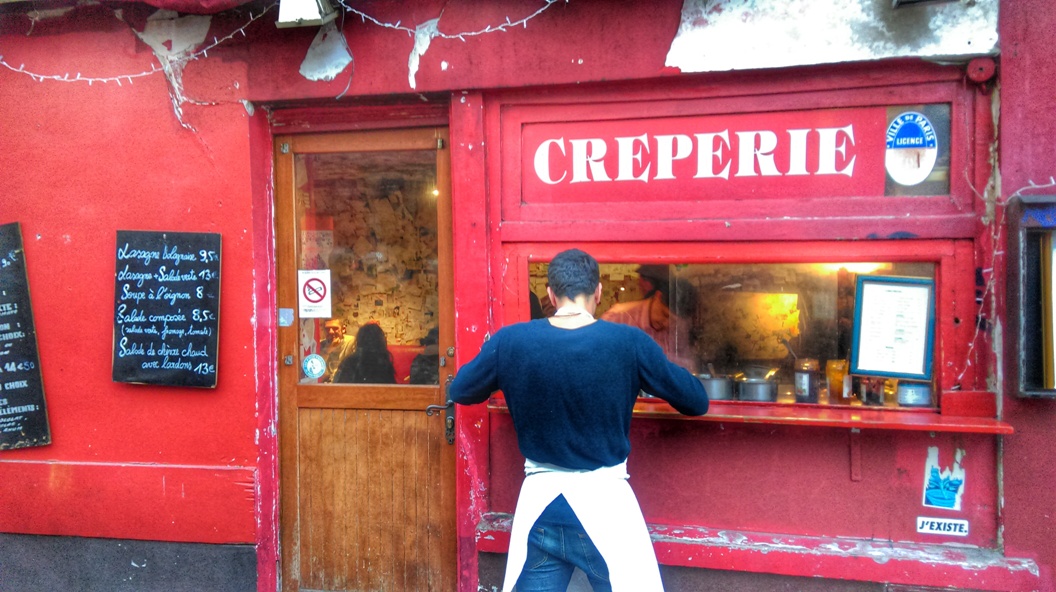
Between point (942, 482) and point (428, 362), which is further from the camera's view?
point (428, 362)

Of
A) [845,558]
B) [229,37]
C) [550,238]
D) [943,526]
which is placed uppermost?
[229,37]

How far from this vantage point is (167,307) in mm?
4121

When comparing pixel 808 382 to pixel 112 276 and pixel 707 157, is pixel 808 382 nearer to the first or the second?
pixel 707 157

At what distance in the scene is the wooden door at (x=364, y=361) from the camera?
409cm

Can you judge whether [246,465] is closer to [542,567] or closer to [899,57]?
[542,567]

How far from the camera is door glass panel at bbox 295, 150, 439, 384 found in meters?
4.15

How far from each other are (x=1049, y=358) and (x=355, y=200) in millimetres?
3606

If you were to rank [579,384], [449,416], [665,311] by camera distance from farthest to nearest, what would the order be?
[449,416]
[665,311]
[579,384]

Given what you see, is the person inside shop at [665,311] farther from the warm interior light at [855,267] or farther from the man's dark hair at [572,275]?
the man's dark hair at [572,275]

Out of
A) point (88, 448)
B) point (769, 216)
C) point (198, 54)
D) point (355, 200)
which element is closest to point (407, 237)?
point (355, 200)

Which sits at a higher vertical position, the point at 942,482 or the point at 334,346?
the point at 334,346

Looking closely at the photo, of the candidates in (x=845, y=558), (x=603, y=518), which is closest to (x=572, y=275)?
(x=603, y=518)

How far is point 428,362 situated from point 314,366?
70cm

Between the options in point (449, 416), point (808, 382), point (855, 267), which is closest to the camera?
point (855, 267)
